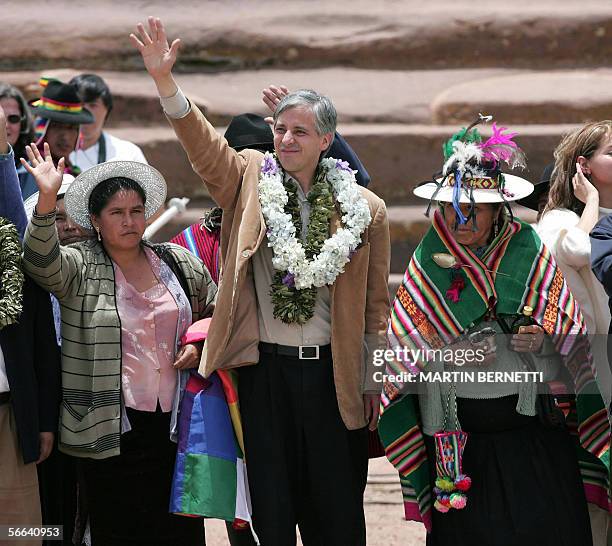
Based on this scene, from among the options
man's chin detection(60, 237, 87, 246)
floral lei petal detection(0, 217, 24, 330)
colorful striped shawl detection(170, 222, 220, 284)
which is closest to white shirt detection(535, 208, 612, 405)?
colorful striped shawl detection(170, 222, 220, 284)

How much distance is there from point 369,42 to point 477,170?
5.68 meters

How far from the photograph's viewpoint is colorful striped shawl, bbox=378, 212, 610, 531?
4.41 metres

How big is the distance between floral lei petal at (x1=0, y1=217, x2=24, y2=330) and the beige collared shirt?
0.88 metres

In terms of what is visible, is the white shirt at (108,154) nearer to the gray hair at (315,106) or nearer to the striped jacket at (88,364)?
the striped jacket at (88,364)

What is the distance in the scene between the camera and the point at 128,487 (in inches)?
186

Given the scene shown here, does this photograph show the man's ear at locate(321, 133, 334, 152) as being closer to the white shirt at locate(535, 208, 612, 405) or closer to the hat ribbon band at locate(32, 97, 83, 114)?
the white shirt at locate(535, 208, 612, 405)

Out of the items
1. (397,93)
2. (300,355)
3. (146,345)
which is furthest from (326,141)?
(397,93)

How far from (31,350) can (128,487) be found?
0.69 m

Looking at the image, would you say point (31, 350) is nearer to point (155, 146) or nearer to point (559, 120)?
point (155, 146)

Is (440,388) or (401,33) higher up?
(401,33)

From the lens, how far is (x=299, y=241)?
14.8 feet

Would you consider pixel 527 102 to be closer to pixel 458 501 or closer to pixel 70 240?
pixel 70 240

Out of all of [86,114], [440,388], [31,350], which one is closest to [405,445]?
[440,388]

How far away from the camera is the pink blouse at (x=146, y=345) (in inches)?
181
